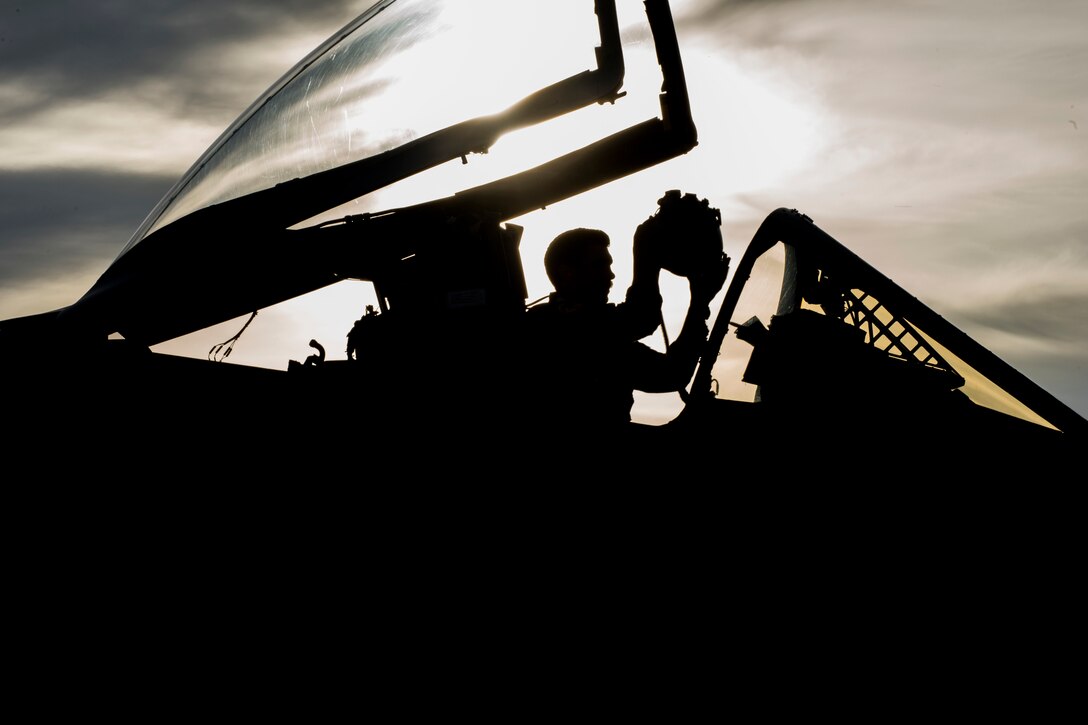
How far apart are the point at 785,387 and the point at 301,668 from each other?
5.41ft

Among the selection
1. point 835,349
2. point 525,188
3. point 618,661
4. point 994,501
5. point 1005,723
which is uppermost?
point 525,188

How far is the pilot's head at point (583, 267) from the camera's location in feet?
10.4

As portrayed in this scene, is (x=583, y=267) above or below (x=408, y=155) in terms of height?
below

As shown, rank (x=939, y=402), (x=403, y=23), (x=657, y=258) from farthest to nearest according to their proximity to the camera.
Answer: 1. (x=403, y=23)
2. (x=657, y=258)
3. (x=939, y=402)

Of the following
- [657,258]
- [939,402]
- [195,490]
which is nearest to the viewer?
[195,490]

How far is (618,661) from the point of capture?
2484 millimetres

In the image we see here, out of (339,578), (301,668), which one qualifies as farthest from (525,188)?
(301,668)

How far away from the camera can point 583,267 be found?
3201mm

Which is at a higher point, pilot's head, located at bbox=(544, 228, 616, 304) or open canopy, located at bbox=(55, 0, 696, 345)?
open canopy, located at bbox=(55, 0, 696, 345)

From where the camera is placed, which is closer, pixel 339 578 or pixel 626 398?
pixel 339 578

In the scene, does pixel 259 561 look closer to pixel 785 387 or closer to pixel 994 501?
pixel 785 387

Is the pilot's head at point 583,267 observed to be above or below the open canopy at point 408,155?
below

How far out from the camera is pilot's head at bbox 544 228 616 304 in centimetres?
318

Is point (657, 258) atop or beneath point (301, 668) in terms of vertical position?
atop
